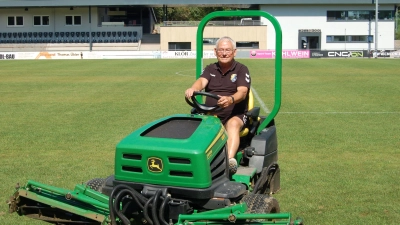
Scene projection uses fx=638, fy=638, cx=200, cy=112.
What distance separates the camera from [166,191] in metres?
4.66

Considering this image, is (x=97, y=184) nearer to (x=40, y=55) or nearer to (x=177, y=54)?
(x=40, y=55)

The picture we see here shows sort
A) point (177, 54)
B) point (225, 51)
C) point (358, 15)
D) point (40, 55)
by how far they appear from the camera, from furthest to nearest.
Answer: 1. point (358, 15)
2. point (177, 54)
3. point (40, 55)
4. point (225, 51)

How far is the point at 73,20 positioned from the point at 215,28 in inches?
655

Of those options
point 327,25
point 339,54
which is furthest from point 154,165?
point 327,25

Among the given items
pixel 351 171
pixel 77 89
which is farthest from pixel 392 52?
pixel 351 171

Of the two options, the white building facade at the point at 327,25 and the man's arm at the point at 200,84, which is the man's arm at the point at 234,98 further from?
the white building facade at the point at 327,25

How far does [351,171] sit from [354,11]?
202ft

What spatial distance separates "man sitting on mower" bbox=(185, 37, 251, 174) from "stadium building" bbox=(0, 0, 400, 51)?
57.7 m

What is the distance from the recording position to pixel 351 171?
27.4 ft

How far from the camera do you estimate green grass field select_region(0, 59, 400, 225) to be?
22.7 feet

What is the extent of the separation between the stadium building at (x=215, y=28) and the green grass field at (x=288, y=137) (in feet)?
139

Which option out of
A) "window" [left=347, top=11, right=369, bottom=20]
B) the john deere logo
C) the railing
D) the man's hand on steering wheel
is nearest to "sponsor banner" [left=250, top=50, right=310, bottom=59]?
the railing

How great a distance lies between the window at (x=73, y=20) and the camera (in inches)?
2773

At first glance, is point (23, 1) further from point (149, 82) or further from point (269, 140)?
point (269, 140)
